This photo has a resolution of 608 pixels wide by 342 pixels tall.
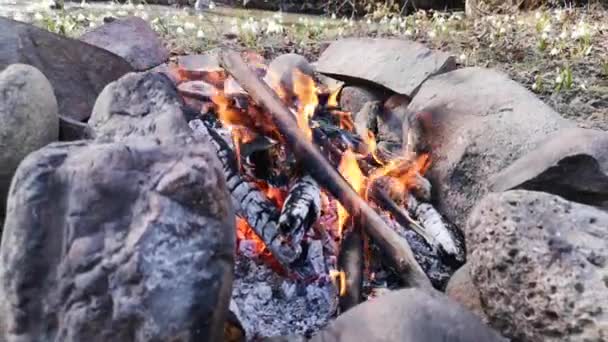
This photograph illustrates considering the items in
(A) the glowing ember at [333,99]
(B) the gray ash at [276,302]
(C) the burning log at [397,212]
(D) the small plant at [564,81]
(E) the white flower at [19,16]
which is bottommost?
(E) the white flower at [19,16]

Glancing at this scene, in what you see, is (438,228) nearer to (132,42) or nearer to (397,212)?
(397,212)

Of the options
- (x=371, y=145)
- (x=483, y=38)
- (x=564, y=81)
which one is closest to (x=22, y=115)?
(x=371, y=145)

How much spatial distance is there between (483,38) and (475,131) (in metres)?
2.73

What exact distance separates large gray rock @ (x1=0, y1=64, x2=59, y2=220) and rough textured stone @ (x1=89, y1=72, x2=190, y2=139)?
15 centimetres

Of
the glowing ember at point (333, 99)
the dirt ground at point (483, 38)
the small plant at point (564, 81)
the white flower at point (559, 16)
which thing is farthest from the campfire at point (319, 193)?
the white flower at point (559, 16)

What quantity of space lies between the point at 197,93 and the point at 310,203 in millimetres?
902

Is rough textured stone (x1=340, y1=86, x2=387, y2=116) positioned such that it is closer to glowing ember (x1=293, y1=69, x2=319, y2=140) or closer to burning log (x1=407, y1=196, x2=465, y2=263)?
glowing ember (x1=293, y1=69, x2=319, y2=140)

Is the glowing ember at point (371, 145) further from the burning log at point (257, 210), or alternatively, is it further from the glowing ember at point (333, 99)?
the burning log at point (257, 210)

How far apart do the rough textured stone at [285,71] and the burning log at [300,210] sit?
2.79 feet

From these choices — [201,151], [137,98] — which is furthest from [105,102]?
[201,151]

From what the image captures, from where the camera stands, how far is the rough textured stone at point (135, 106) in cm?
201

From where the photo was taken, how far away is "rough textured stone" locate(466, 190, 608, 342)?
5.68 ft

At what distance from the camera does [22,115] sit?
2.05m

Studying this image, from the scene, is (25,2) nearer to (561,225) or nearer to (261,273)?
(261,273)
